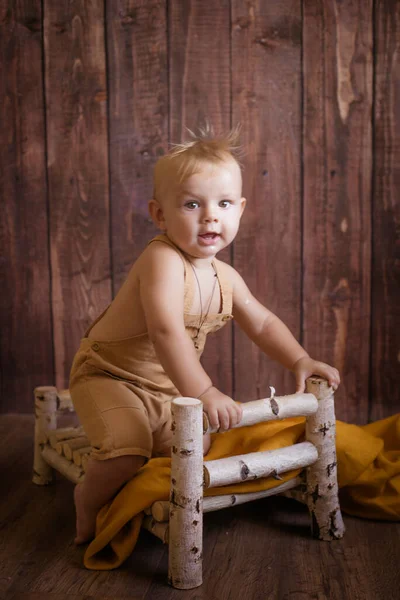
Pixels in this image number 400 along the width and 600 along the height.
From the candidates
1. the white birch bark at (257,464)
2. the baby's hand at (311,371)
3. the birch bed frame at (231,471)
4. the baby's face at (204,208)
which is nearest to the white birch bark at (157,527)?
the birch bed frame at (231,471)

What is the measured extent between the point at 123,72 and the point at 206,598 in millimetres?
1388

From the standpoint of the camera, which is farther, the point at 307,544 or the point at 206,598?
the point at 307,544

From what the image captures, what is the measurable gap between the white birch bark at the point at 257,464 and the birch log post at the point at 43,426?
0.55 meters

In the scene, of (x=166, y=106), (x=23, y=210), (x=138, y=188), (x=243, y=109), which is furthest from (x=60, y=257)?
(x=243, y=109)

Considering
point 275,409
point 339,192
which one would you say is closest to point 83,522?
point 275,409

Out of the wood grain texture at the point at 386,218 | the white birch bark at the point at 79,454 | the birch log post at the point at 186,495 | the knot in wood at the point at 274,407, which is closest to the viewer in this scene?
the birch log post at the point at 186,495

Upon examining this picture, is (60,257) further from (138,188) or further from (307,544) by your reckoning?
(307,544)

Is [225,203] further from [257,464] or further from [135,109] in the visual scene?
[135,109]

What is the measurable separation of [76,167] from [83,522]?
1.05m

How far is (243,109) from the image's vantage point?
1929 mm

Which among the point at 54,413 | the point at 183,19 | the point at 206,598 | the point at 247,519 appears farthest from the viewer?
the point at 183,19

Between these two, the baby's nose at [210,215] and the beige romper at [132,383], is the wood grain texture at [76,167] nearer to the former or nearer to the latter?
the beige romper at [132,383]

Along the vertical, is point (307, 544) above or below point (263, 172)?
below

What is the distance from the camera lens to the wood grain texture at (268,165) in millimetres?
1896
